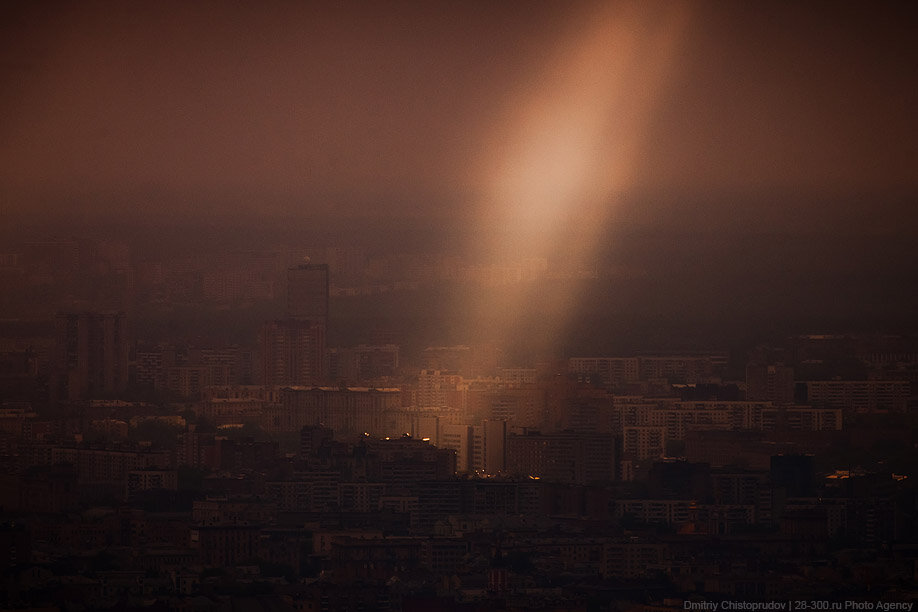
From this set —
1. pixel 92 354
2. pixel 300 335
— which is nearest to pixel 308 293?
pixel 300 335

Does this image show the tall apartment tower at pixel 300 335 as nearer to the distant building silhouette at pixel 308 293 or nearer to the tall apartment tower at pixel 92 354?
the distant building silhouette at pixel 308 293

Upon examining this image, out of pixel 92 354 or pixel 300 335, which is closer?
pixel 92 354

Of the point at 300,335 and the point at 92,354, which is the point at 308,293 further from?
the point at 92,354

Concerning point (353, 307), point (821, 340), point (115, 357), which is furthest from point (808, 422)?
point (115, 357)

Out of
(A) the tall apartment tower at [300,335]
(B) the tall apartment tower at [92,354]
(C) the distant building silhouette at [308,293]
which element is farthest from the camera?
(C) the distant building silhouette at [308,293]

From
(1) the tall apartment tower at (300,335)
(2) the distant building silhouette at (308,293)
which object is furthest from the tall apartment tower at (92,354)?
(2) the distant building silhouette at (308,293)

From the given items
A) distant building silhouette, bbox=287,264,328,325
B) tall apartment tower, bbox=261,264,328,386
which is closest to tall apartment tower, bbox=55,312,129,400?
tall apartment tower, bbox=261,264,328,386

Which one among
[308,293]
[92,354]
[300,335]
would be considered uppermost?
A: [308,293]
